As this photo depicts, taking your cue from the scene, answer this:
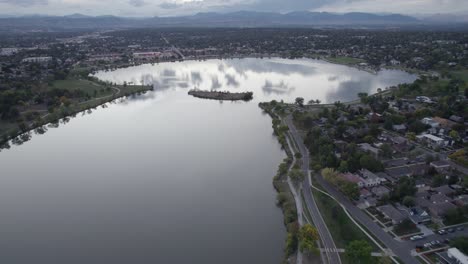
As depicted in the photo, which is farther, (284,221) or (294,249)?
(284,221)

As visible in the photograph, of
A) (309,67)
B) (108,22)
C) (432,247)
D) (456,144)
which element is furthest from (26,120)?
(108,22)

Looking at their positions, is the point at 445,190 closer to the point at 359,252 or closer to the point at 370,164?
the point at 370,164

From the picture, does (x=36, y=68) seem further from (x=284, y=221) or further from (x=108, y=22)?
(x=108, y=22)

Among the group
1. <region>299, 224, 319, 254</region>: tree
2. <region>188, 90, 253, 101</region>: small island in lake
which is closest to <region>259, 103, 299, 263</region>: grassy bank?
<region>299, 224, 319, 254</region>: tree

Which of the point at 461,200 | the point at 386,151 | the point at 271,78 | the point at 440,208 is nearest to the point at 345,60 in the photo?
the point at 271,78

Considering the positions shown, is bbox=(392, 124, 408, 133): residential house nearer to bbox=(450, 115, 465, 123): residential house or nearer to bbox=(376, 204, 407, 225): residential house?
bbox=(450, 115, 465, 123): residential house
